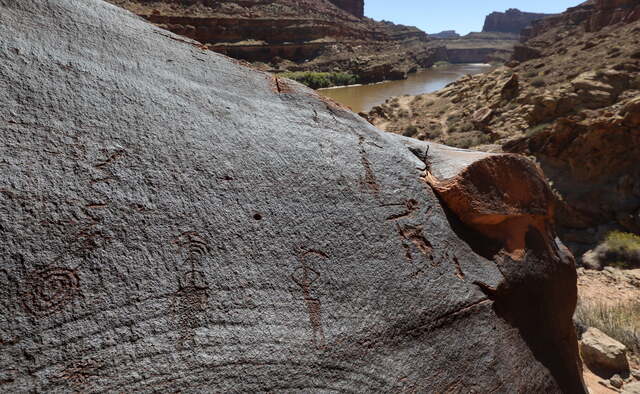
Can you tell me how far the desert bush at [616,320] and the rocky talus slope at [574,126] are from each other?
282cm

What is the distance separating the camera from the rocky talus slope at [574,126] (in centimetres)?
790

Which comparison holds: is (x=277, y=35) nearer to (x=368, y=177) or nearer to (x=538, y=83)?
(x=538, y=83)

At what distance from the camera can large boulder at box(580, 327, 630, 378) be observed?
3.50 m

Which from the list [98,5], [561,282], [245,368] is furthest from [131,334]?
[561,282]

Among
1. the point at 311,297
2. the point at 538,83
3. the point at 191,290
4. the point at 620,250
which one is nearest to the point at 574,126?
the point at 620,250

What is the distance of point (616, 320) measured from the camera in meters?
4.38

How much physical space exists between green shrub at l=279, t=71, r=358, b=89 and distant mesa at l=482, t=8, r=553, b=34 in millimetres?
97569

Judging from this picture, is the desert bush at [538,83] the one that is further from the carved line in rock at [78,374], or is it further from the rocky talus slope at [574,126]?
the carved line in rock at [78,374]

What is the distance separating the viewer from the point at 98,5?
2094 mm

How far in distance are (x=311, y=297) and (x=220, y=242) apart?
0.38 m

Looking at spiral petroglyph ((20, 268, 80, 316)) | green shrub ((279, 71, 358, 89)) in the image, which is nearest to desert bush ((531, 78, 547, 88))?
spiral petroglyph ((20, 268, 80, 316))

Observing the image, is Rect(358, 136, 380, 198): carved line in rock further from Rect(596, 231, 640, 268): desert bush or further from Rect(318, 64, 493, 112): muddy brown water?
Rect(318, 64, 493, 112): muddy brown water

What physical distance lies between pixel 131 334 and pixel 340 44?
4360 cm

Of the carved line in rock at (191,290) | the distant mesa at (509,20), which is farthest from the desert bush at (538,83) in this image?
the distant mesa at (509,20)
